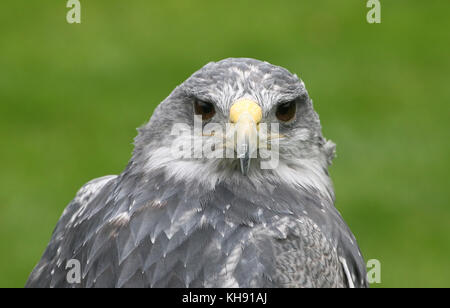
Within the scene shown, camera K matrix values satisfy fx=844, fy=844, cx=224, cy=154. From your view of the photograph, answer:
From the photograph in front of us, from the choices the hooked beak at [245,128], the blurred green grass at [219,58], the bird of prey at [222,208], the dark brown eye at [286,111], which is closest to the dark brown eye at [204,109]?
the bird of prey at [222,208]

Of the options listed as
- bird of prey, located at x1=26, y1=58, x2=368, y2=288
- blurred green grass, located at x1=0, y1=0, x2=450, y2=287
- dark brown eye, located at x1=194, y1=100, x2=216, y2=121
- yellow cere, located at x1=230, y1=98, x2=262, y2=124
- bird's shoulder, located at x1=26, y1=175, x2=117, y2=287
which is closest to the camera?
bird of prey, located at x1=26, y1=58, x2=368, y2=288

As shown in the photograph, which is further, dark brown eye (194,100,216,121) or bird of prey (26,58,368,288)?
dark brown eye (194,100,216,121)

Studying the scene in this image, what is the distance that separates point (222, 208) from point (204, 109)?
1.66 ft

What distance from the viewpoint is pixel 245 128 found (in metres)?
3.68

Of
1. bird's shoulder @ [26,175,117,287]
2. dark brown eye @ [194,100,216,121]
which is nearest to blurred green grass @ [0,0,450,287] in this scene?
bird's shoulder @ [26,175,117,287]

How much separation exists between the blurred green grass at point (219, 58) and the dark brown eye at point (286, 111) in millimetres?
3884

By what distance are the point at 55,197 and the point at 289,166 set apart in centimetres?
488

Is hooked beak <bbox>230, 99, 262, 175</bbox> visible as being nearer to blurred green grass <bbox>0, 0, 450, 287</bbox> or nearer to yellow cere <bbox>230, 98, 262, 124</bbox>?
yellow cere <bbox>230, 98, 262, 124</bbox>

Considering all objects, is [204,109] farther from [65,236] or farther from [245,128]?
[65,236]

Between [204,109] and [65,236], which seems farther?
[65,236]

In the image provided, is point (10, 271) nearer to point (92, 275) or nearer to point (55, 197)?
point (55, 197)

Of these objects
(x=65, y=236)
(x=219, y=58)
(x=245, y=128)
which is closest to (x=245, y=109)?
(x=245, y=128)

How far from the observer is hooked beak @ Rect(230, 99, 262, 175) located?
366 cm

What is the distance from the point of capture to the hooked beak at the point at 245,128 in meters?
3.66
